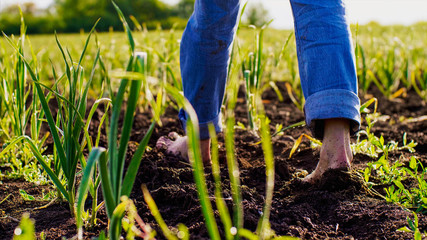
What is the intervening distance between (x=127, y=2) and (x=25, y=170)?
3105 centimetres

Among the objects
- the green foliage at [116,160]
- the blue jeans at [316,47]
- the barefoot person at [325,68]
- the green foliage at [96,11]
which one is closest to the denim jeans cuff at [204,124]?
the blue jeans at [316,47]

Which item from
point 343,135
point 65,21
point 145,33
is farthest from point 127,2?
point 343,135

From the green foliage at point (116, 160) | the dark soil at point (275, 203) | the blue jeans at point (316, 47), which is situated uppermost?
the blue jeans at point (316, 47)

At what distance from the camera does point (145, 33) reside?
9.12ft

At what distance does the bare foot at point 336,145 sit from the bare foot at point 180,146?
1.56 feet

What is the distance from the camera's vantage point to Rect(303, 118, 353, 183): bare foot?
1151 mm

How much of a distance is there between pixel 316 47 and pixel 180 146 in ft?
2.22

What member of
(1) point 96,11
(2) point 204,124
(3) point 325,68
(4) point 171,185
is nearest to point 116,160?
(4) point 171,185

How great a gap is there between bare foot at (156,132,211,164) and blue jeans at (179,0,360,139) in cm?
31

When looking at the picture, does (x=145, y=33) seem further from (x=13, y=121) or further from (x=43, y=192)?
(x=43, y=192)

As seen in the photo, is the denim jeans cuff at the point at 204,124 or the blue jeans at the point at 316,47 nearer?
the blue jeans at the point at 316,47

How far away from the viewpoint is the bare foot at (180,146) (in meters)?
1.53

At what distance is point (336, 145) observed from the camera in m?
1.15

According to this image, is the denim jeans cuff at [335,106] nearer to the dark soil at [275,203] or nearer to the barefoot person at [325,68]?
the barefoot person at [325,68]
